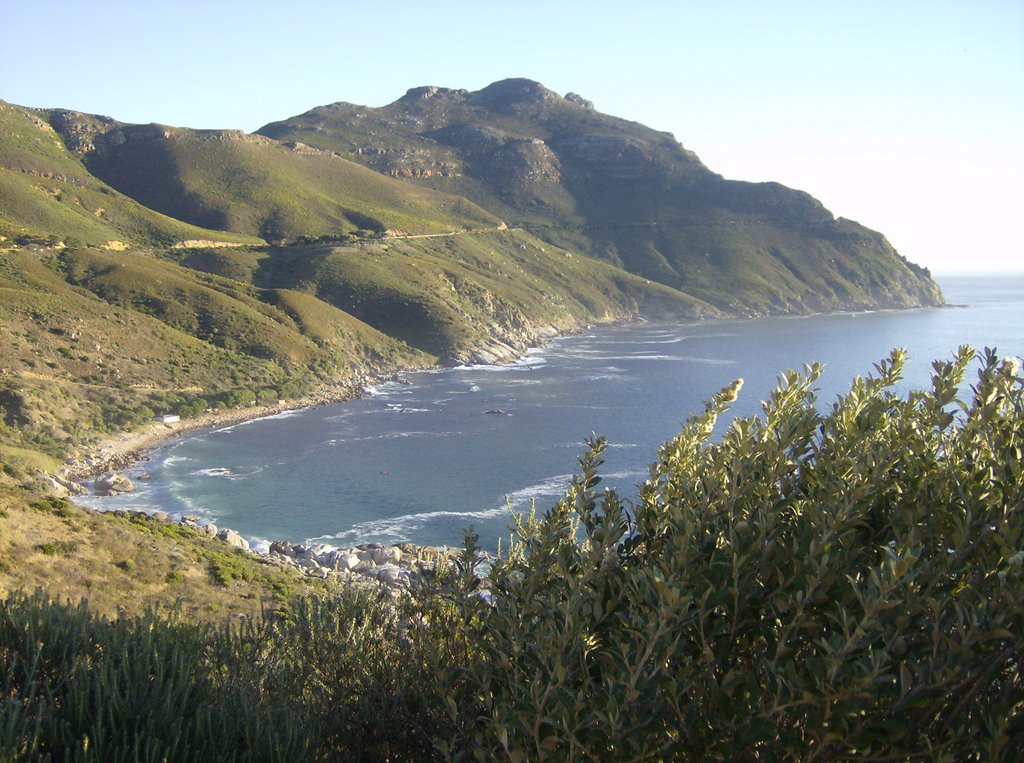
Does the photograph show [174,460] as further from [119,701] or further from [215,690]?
[119,701]

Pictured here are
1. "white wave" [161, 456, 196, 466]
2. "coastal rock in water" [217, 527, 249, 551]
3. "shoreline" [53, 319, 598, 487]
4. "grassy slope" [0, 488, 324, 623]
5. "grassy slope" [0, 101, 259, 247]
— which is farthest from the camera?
"grassy slope" [0, 101, 259, 247]

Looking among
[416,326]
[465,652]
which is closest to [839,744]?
[465,652]

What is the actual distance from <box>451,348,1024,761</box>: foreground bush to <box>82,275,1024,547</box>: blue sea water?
11.2 metres

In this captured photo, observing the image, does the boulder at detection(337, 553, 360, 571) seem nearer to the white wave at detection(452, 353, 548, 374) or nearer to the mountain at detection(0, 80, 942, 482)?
the mountain at detection(0, 80, 942, 482)

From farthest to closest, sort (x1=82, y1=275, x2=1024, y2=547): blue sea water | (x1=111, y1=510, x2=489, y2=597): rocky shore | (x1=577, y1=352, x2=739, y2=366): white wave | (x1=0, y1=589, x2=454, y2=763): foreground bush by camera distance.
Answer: (x1=577, y1=352, x2=739, y2=366): white wave → (x1=82, y1=275, x2=1024, y2=547): blue sea water → (x1=111, y1=510, x2=489, y2=597): rocky shore → (x1=0, y1=589, x2=454, y2=763): foreground bush

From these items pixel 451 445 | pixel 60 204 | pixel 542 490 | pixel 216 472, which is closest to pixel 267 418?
pixel 216 472

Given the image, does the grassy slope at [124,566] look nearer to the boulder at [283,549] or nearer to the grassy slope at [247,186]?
the boulder at [283,549]

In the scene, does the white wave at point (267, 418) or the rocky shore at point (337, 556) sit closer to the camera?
the rocky shore at point (337, 556)

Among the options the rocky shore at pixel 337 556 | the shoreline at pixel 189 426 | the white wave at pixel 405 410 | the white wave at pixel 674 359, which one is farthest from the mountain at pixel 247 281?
the white wave at pixel 674 359

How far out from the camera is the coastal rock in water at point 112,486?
1884 inches

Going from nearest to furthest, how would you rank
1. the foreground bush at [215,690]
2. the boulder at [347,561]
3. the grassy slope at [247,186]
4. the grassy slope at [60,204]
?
1. the foreground bush at [215,690]
2. the boulder at [347,561]
3. the grassy slope at [60,204]
4. the grassy slope at [247,186]

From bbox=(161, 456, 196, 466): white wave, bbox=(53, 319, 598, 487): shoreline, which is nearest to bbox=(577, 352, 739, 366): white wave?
bbox=(53, 319, 598, 487): shoreline

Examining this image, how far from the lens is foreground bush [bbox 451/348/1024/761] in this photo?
4238 millimetres

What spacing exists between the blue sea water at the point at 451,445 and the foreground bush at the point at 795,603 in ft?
36.8
